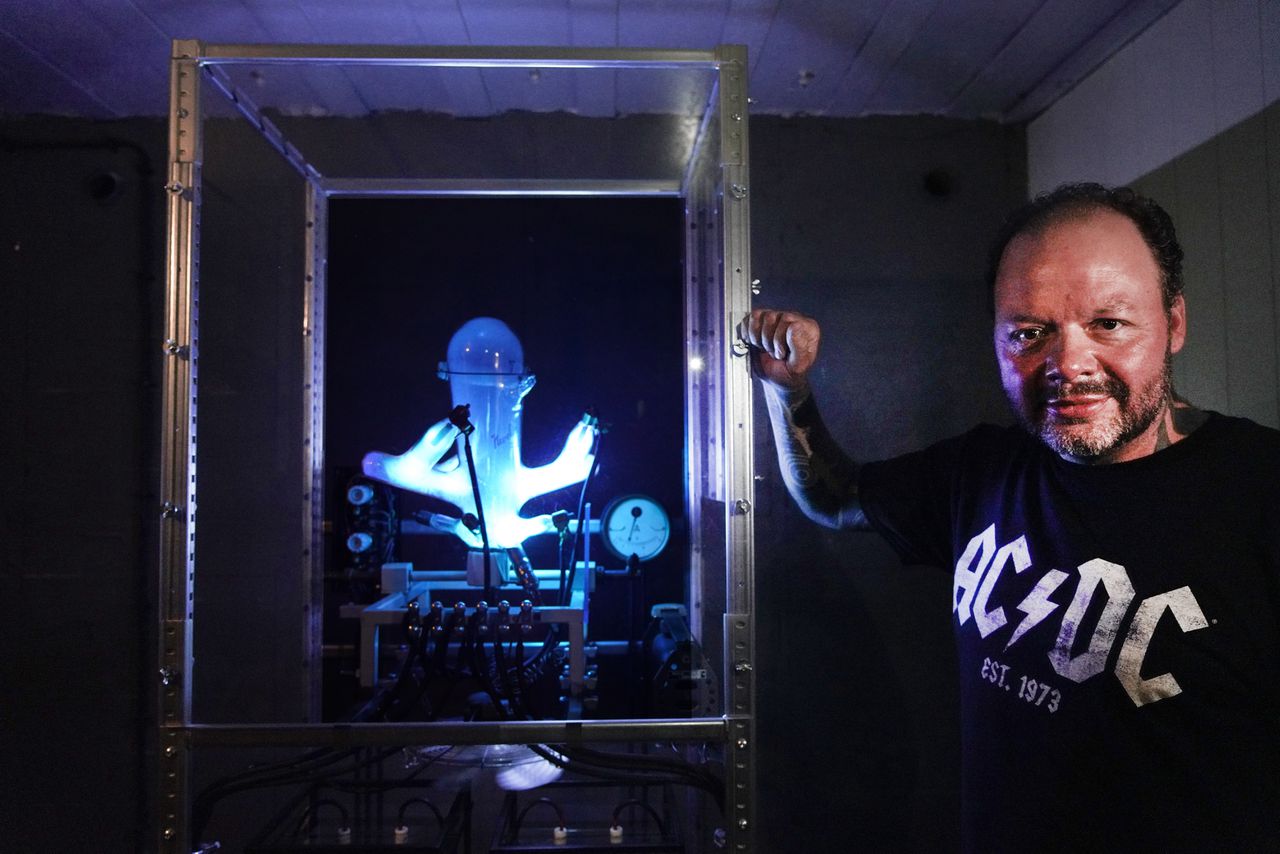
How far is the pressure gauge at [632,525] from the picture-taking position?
1728mm

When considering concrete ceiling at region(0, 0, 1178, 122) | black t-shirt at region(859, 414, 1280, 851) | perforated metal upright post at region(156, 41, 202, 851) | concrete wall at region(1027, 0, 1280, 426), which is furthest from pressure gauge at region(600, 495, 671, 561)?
concrete wall at region(1027, 0, 1280, 426)

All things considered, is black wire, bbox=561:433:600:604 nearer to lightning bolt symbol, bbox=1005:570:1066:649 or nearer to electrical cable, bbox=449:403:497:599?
electrical cable, bbox=449:403:497:599

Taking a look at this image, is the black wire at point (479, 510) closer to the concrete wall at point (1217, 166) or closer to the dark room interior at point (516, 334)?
the dark room interior at point (516, 334)

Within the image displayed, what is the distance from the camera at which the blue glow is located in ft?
5.45

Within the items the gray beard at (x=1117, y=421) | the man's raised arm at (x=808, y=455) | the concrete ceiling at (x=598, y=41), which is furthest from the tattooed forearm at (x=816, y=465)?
the concrete ceiling at (x=598, y=41)

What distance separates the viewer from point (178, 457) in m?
1.23

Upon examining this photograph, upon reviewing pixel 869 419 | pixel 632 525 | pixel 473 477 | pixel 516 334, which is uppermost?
pixel 516 334

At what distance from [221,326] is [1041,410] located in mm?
1896

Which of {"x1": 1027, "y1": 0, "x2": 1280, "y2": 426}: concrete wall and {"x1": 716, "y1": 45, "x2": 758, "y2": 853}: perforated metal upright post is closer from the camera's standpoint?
{"x1": 716, "y1": 45, "x2": 758, "y2": 853}: perforated metal upright post

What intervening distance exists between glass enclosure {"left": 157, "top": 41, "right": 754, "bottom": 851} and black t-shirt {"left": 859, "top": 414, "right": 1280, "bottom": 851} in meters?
0.41

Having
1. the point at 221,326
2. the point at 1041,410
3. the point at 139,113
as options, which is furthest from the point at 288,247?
the point at 1041,410

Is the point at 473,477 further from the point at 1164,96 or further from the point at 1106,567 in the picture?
the point at 1164,96

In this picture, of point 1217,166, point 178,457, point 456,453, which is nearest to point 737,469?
point 456,453

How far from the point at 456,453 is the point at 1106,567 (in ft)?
4.15
